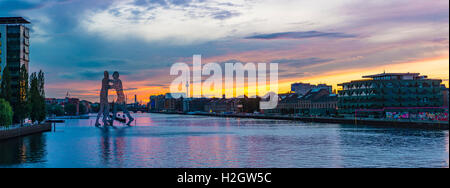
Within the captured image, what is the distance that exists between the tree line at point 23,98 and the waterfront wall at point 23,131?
1.68 metres

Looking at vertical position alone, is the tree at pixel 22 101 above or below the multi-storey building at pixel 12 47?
below

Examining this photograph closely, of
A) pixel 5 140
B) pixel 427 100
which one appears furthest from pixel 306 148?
pixel 427 100

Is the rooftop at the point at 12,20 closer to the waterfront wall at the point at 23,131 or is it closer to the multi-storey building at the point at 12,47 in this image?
the multi-storey building at the point at 12,47

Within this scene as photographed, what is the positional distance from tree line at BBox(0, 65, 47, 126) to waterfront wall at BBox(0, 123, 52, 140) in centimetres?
168

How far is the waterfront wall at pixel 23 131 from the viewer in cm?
7594

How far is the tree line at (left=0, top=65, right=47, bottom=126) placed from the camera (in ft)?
260

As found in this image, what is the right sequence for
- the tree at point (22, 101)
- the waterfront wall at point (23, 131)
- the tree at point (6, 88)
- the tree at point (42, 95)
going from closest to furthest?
1. the waterfront wall at point (23, 131)
2. the tree at point (6, 88)
3. the tree at point (22, 101)
4. the tree at point (42, 95)

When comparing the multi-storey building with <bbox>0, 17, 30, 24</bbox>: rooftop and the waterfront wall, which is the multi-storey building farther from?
the waterfront wall

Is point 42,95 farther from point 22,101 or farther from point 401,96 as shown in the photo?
point 401,96

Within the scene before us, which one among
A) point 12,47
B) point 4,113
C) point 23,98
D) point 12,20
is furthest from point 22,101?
point 12,20

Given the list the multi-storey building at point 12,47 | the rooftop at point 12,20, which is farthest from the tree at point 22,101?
the rooftop at point 12,20

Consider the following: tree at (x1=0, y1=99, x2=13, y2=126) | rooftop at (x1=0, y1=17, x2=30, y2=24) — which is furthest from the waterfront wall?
rooftop at (x1=0, y1=17, x2=30, y2=24)
